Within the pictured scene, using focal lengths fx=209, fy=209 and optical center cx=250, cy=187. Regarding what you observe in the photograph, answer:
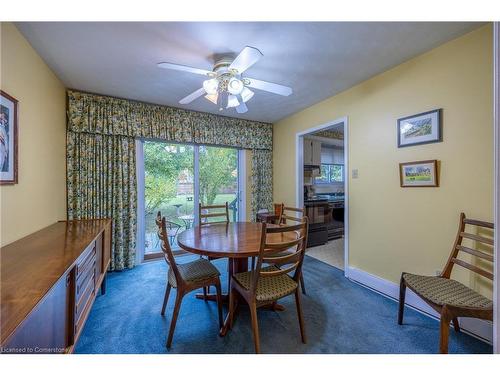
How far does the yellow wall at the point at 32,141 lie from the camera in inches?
59.3

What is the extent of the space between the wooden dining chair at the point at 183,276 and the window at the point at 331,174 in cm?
404

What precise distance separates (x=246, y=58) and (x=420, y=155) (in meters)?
1.83

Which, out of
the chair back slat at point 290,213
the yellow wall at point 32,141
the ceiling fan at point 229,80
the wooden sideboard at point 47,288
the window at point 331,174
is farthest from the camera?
the window at point 331,174

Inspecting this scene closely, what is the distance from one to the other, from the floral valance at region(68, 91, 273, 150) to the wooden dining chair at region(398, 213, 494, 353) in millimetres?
3036

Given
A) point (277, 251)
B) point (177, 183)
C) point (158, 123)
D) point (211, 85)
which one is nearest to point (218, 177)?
point (177, 183)

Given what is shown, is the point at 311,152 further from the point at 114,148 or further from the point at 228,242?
the point at 114,148

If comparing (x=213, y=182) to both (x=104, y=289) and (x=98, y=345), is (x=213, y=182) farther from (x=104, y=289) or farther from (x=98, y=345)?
(x=98, y=345)

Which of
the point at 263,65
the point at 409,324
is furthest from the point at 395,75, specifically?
the point at 409,324

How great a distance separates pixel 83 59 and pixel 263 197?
3.15 m

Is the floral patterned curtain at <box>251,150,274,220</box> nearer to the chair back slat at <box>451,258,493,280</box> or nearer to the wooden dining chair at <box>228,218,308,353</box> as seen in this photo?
the wooden dining chair at <box>228,218,308,353</box>

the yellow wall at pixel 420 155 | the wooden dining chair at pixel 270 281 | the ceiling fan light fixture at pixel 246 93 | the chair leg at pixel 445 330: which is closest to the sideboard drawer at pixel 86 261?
the wooden dining chair at pixel 270 281

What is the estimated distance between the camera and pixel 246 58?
4.92 feet

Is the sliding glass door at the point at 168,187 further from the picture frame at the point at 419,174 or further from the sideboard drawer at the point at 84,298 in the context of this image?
the picture frame at the point at 419,174
